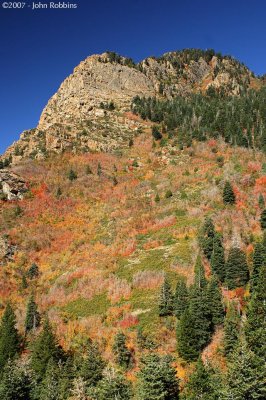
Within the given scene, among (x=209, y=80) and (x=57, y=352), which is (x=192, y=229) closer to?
(x=57, y=352)

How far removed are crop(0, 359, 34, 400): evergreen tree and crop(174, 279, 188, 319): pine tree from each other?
1323cm

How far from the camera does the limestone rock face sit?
64.4 m

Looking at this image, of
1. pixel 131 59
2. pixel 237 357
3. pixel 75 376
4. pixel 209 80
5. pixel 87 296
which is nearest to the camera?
pixel 237 357

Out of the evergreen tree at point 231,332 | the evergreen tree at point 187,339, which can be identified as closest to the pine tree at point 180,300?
the evergreen tree at point 187,339

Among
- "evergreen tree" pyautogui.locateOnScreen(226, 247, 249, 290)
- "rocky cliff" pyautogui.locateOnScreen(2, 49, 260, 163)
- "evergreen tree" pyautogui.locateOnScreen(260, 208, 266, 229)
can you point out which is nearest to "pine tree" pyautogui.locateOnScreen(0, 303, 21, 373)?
"evergreen tree" pyautogui.locateOnScreen(226, 247, 249, 290)

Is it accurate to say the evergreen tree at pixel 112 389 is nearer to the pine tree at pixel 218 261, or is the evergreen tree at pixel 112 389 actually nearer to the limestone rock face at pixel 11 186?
the pine tree at pixel 218 261

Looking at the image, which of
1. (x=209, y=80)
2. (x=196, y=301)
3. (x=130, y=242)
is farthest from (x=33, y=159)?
(x=209, y=80)

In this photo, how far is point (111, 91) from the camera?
123062 millimetres

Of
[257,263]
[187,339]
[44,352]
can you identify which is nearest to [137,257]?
[257,263]

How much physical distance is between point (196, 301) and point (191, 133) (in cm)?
6569

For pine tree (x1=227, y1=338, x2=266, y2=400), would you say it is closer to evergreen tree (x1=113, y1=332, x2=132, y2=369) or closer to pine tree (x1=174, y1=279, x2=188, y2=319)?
pine tree (x1=174, y1=279, x2=188, y2=319)

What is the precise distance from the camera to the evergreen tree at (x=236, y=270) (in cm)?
3356

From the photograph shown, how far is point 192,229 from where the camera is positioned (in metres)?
45.9

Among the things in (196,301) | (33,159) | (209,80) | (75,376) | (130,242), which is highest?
(209,80)
